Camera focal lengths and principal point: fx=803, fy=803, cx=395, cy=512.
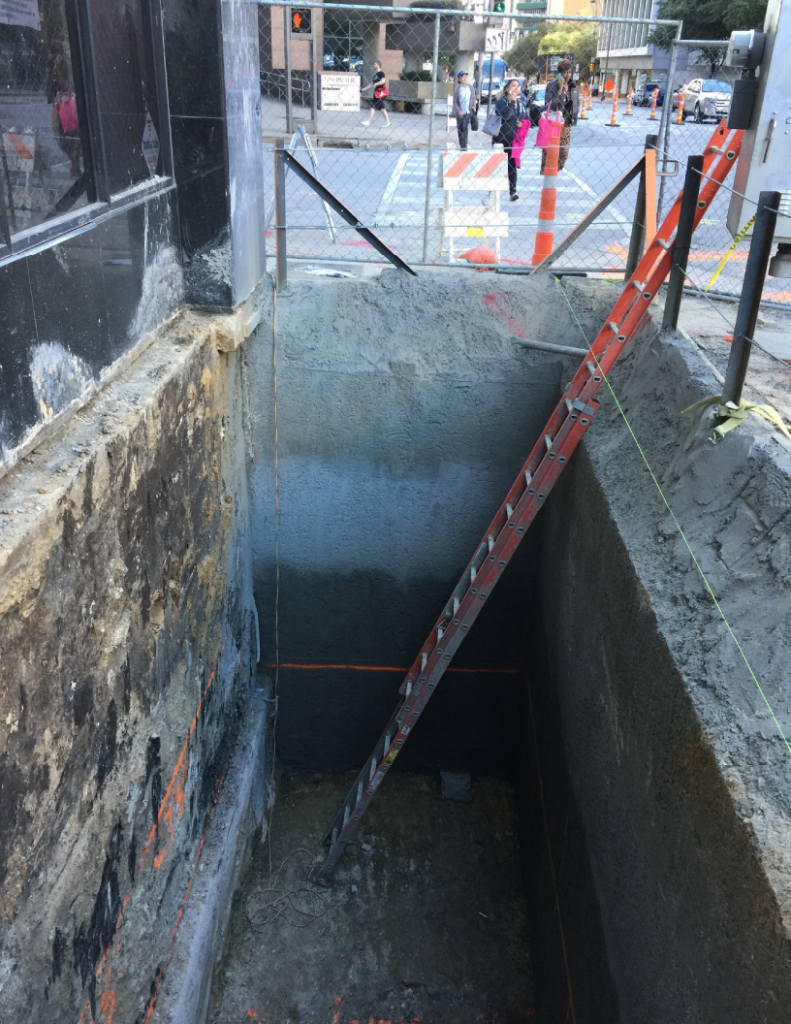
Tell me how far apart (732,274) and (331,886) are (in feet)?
19.8

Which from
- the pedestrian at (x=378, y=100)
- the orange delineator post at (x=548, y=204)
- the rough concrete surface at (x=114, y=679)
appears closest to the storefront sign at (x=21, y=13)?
the rough concrete surface at (x=114, y=679)

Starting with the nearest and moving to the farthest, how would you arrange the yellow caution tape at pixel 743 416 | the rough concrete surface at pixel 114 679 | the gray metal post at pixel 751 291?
the rough concrete surface at pixel 114 679, the gray metal post at pixel 751 291, the yellow caution tape at pixel 743 416

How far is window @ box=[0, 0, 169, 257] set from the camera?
284 centimetres

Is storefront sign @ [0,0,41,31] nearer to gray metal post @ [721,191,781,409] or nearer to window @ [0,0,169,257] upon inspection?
window @ [0,0,169,257]

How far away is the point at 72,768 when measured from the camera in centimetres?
297

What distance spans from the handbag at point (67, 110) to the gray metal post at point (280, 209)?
1977 mm

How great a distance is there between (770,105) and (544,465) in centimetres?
225

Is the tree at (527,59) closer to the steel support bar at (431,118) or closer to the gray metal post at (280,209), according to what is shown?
the steel support bar at (431,118)

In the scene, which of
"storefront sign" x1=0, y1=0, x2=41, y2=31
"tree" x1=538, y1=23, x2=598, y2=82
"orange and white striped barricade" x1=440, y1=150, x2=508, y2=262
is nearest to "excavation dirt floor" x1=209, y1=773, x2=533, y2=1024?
"orange and white striped barricade" x1=440, y1=150, x2=508, y2=262

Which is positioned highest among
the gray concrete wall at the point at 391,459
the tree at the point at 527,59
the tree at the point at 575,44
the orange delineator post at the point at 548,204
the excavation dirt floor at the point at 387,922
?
the tree at the point at 575,44

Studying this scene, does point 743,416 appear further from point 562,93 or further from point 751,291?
point 562,93

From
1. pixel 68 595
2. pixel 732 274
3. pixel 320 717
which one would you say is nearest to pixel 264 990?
pixel 320 717

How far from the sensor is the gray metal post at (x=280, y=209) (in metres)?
5.22

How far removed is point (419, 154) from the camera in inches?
400
